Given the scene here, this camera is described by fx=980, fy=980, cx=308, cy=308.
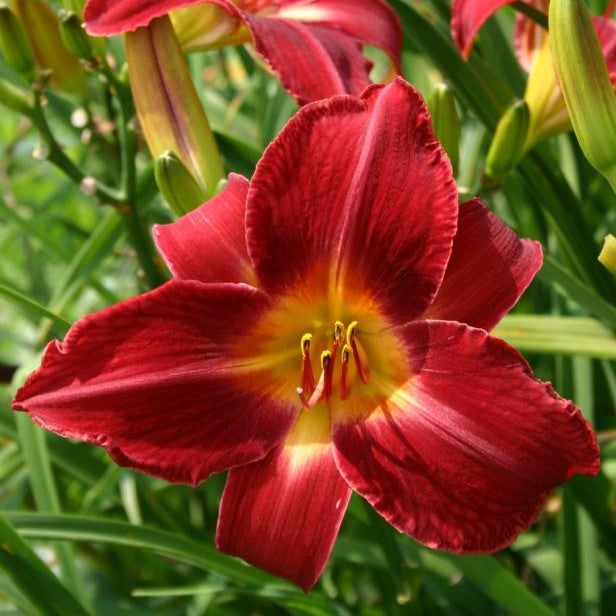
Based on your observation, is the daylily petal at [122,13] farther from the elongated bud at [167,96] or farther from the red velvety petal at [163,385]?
the red velvety petal at [163,385]

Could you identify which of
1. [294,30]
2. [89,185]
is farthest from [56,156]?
[294,30]

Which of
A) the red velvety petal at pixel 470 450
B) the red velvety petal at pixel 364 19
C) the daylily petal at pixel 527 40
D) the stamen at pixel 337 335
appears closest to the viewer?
the red velvety petal at pixel 470 450

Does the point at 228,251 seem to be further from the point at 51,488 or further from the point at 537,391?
the point at 51,488

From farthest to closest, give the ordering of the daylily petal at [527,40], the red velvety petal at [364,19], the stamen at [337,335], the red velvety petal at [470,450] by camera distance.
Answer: the daylily petal at [527,40], the red velvety petal at [364,19], the stamen at [337,335], the red velvety petal at [470,450]

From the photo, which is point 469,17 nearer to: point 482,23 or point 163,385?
point 482,23

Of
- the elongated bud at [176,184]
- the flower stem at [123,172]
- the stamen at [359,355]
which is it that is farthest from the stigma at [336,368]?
the flower stem at [123,172]

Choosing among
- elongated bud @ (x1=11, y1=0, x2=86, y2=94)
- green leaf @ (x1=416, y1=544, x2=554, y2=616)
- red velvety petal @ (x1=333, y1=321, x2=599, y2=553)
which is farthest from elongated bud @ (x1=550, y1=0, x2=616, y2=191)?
elongated bud @ (x1=11, y1=0, x2=86, y2=94)

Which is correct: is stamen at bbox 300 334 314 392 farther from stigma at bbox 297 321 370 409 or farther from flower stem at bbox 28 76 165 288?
flower stem at bbox 28 76 165 288

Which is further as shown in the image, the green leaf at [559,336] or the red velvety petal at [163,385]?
the green leaf at [559,336]
